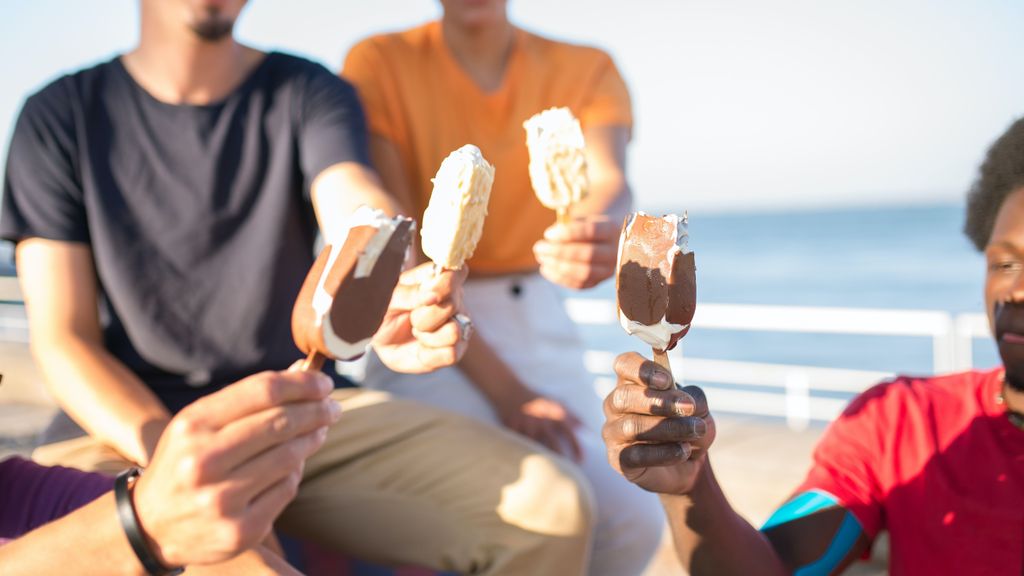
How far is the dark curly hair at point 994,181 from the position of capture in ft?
5.36

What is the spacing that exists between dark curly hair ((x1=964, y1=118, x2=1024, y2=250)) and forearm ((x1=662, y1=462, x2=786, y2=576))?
30.7 inches

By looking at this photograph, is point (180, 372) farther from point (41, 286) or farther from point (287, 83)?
point (287, 83)

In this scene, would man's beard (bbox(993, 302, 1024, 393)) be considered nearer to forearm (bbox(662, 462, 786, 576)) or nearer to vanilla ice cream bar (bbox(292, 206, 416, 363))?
forearm (bbox(662, 462, 786, 576))

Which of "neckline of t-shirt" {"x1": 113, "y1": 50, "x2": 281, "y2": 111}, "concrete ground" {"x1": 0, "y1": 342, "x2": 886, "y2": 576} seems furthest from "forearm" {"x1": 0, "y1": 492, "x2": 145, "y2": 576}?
"concrete ground" {"x1": 0, "y1": 342, "x2": 886, "y2": 576}

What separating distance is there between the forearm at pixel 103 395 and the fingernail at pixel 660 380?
930 millimetres

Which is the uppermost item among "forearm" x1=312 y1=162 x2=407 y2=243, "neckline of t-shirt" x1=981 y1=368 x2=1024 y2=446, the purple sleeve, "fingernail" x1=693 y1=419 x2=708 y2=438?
"forearm" x1=312 y1=162 x2=407 y2=243

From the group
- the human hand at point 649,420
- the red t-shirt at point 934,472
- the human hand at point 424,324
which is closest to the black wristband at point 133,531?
the human hand at point 424,324

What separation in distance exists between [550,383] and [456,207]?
3.46ft

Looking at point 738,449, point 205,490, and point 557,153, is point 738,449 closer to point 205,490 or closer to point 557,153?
point 557,153

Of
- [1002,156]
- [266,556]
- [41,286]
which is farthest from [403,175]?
[1002,156]

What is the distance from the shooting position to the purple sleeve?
1409mm

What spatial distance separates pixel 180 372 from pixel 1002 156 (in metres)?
1.63

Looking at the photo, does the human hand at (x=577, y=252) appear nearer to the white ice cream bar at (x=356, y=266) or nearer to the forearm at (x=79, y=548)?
the white ice cream bar at (x=356, y=266)

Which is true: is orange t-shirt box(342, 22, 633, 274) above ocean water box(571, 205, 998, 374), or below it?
above
